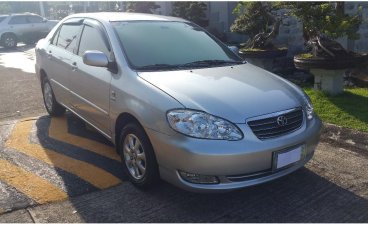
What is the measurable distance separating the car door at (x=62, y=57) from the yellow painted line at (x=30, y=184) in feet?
3.99

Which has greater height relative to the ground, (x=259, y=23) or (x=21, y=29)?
(x=259, y=23)

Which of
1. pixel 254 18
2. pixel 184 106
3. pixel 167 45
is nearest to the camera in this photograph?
pixel 184 106

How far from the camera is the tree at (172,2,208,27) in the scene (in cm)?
1327

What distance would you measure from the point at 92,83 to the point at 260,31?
18.5 feet

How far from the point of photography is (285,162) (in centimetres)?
316

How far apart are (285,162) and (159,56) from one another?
1.60 meters

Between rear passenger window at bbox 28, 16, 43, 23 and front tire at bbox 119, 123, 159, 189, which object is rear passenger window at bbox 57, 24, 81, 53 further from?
rear passenger window at bbox 28, 16, 43, 23

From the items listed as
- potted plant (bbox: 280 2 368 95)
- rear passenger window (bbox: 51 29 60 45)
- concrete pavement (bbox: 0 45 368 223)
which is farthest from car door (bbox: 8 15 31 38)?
potted plant (bbox: 280 2 368 95)

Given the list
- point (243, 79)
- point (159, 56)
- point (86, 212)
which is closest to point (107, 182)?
point (86, 212)

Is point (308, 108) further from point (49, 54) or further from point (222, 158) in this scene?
point (49, 54)

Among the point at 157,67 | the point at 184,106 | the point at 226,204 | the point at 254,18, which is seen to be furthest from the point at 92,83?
the point at 254,18

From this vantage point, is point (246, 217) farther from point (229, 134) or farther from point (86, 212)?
point (86, 212)

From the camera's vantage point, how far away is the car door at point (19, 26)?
63.5ft

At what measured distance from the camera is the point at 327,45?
Answer: 639cm
